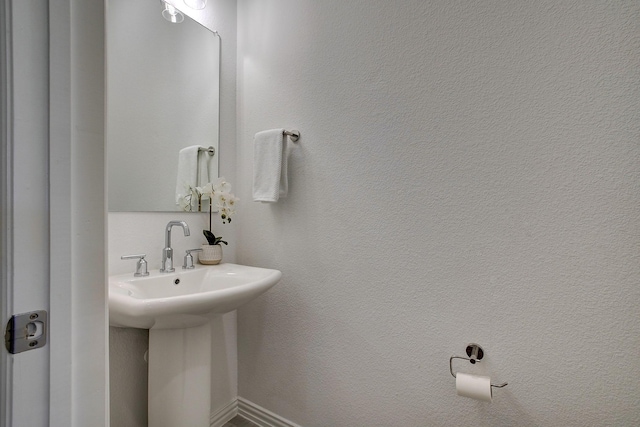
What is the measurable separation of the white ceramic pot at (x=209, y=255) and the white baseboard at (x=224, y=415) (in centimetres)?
75

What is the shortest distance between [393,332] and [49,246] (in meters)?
1.11

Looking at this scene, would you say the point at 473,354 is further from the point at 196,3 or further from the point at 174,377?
the point at 196,3

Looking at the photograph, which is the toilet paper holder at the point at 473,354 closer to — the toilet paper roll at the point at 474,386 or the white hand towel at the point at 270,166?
the toilet paper roll at the point at 474,386

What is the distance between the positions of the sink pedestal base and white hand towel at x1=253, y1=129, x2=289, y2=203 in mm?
622

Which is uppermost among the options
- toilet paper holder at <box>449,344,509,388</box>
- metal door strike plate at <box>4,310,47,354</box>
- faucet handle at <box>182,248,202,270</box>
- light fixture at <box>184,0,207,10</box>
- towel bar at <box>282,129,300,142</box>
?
light fixture at <box>184,0,207,10</box>

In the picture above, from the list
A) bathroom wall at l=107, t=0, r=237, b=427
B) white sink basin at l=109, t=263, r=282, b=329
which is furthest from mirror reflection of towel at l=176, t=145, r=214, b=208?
white sink basin at l=109, t=263, r=282, b=329

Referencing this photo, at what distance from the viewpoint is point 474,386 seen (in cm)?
98

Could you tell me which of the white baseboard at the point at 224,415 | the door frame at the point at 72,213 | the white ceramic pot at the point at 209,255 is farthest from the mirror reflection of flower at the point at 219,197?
the door frame at the point at 72,213

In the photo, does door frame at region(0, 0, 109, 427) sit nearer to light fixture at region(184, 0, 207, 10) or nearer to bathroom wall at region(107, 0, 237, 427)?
bathroom wall at region(107, 0, 237, 427)

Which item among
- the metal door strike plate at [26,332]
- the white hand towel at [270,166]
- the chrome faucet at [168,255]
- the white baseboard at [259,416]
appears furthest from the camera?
the white baseboard at [259,416]

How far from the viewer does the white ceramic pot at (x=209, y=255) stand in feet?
4.80

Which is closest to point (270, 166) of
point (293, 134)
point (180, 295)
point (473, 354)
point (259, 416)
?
point (293, 134)

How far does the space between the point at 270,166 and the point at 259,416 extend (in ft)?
4.09

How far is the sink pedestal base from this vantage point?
1161 mm
